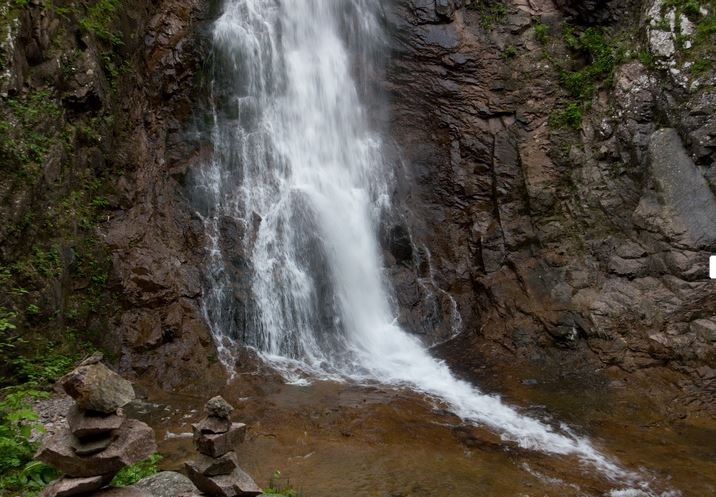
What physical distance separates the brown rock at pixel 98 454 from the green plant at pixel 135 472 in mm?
1134

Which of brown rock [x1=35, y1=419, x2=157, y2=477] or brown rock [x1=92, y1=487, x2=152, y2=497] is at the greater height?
brown rock [x1=35, y1=419, x2=157, y2=477]

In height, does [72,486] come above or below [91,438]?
below

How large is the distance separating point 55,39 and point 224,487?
879 centimetres

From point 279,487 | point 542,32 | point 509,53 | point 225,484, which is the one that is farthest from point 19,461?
point 542,32

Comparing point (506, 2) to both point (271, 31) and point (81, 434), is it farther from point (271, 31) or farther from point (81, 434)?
point (81, 434)

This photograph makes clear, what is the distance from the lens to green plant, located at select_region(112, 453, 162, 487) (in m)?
5.44

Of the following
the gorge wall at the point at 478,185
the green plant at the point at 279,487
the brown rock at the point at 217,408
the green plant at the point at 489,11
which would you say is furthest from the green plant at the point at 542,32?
the brown rock at the point at 217,408

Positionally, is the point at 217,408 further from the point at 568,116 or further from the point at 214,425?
the point at 568,116

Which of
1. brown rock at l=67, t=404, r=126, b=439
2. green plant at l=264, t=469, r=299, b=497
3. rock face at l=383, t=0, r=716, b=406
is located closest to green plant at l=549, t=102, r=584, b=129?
rock face at l=383, t=0, r=716, b=406

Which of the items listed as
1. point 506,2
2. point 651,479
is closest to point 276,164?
point 506,2

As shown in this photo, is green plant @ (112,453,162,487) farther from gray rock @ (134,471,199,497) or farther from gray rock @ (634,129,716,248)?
gray rock @ (634,129,716,248)

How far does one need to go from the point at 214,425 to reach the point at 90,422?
4.20ft

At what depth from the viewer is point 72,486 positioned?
13.1ft

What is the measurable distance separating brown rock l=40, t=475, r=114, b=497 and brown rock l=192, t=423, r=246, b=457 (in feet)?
3.24
